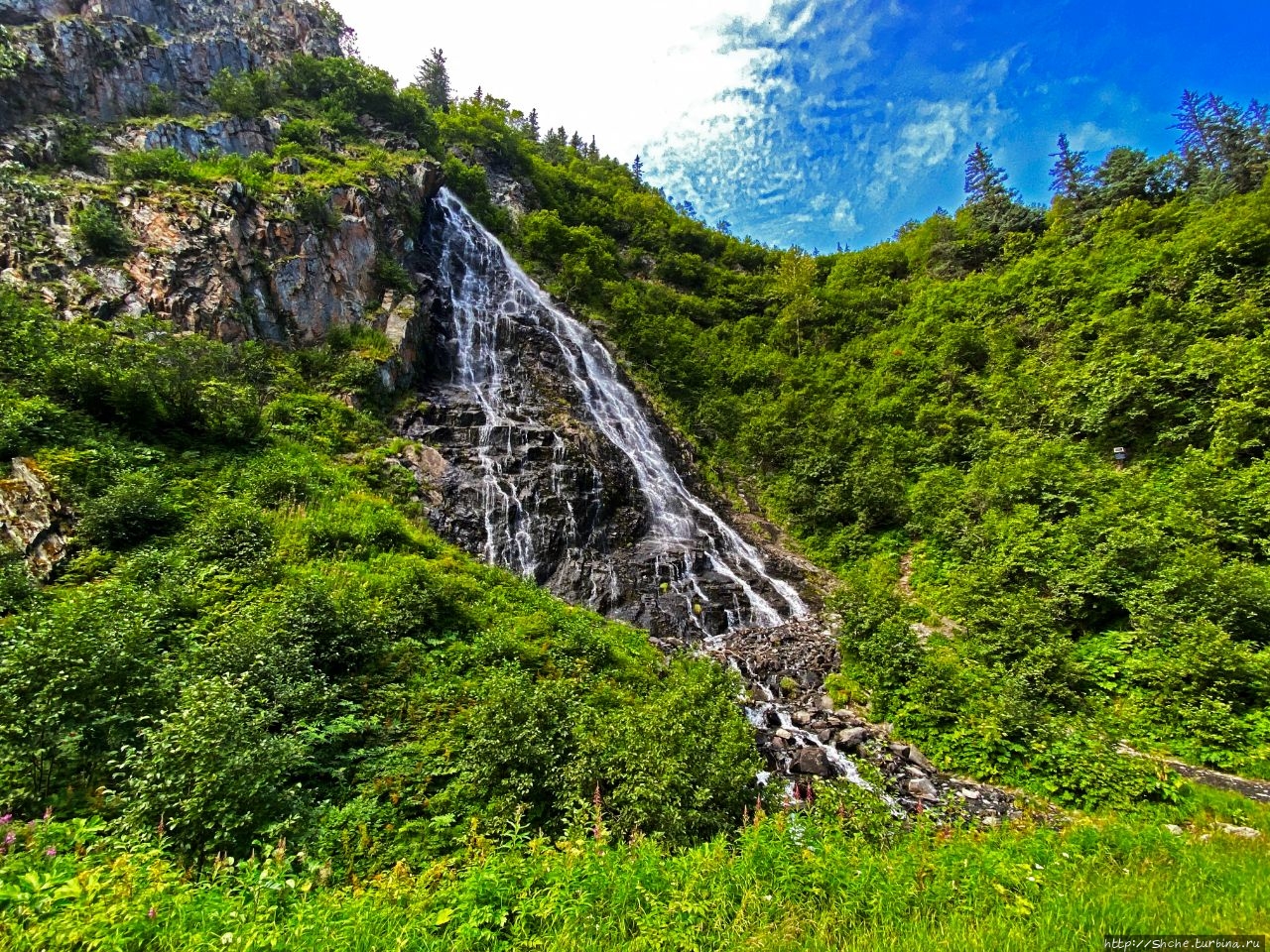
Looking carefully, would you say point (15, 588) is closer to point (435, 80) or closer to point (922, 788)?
point (922, 788)

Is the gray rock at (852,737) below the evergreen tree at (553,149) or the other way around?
below

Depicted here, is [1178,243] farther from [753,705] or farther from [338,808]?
[338,808]

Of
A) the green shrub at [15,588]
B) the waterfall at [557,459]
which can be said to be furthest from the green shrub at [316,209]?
the green shrub at [15,588]

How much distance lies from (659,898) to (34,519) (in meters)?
12.4

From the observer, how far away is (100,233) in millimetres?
18438

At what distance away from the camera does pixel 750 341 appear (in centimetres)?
3988

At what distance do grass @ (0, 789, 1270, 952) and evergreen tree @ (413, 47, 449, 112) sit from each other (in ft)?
226

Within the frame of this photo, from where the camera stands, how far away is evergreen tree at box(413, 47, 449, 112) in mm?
54625

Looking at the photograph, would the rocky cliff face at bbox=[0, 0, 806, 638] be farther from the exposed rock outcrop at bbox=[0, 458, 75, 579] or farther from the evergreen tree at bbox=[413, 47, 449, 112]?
the evergreen tree at bbox=[413, 47, 449, 112]

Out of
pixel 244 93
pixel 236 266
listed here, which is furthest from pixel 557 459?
pixel 244 93

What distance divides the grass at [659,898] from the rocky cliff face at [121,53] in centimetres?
3835

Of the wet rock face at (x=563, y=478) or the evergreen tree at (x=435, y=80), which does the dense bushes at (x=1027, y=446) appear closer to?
the wet rock face at (x=563, y=478)

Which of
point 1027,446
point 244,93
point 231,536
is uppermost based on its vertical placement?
point 244,93

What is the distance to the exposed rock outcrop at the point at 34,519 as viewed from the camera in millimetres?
8406
